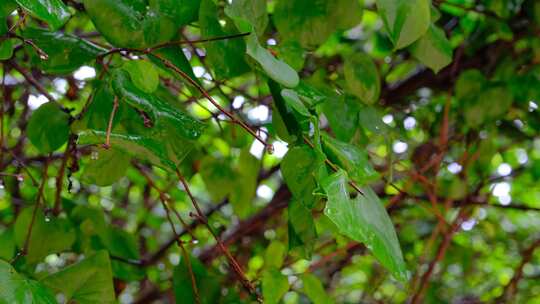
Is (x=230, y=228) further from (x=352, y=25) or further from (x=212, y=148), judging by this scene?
(x=352, y=25)

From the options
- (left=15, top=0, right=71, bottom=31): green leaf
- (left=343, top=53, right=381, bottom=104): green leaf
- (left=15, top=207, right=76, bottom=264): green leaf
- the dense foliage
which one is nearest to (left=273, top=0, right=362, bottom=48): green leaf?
the dense foliage

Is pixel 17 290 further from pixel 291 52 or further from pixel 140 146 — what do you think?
pixel 291 52

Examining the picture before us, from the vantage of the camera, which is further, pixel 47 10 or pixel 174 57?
pixel 174 57

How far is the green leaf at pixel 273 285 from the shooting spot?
64 centimetres

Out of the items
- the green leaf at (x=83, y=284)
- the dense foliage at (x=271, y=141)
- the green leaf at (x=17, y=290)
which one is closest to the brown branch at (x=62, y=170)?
the dense foliage at (x=271, y=141)

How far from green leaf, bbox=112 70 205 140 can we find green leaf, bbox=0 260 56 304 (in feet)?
0.46

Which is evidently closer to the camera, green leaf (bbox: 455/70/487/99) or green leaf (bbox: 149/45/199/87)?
green leaf (bbox: 149/45/199/87)

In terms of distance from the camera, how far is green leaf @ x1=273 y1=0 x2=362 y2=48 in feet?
2.00

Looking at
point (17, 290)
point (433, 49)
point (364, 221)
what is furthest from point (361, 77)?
point (17, 290)

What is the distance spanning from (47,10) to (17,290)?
178 millimetres

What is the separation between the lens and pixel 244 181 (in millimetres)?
954

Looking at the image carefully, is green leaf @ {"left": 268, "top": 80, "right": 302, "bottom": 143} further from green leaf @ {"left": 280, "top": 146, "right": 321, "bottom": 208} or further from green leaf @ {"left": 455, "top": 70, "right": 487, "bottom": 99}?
green leaf @ {"left": 455, "top": 70, "right": 487, "bottom": 99}

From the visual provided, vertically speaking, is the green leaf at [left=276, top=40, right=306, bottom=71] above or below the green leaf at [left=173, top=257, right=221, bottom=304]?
above

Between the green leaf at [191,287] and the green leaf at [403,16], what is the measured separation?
0.32 meters
